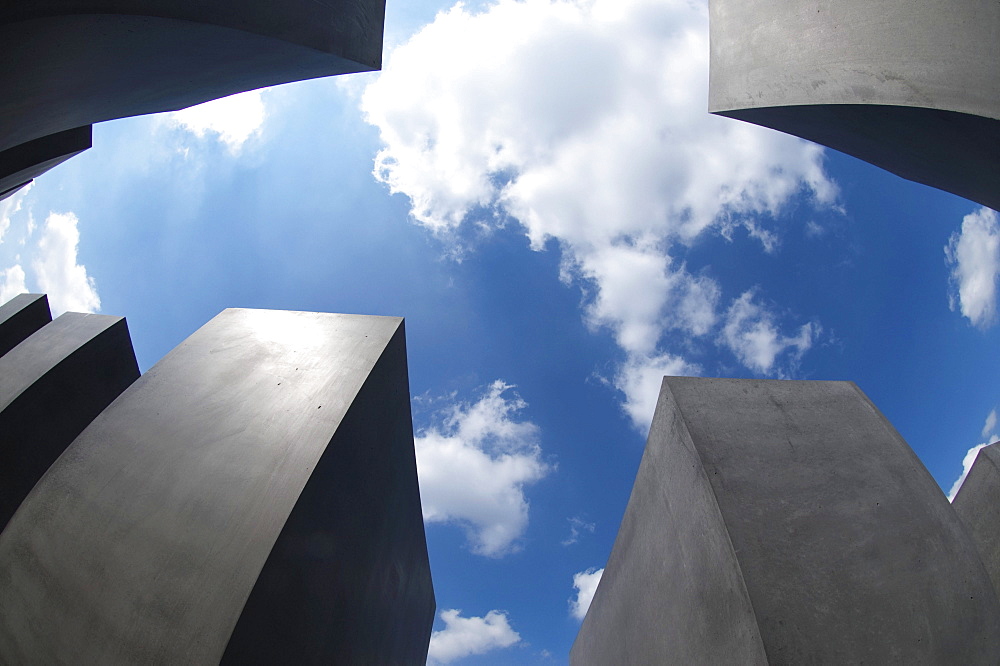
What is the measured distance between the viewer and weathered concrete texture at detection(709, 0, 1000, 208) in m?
3.24

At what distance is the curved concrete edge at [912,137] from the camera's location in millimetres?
3482

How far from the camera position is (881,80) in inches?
148

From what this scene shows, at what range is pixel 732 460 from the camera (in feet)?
14.8

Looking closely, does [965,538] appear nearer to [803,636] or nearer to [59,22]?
[803,636]

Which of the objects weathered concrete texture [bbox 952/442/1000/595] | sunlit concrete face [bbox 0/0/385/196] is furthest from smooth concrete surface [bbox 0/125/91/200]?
weathered concrete texture [bbox 952/442/1000/595]

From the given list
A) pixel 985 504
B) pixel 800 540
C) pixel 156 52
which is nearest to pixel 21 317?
pixel 156 52

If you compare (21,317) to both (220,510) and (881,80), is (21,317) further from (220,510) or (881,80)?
(881,80)

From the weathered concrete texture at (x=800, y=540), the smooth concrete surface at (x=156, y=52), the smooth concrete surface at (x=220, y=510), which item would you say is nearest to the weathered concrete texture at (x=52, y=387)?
the smooth concrete surface at (x=220, y=510)

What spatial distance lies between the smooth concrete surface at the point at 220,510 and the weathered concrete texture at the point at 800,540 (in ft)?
10.7

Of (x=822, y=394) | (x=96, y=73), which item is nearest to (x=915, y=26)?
(x=822, y=394)

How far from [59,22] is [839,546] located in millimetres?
6411

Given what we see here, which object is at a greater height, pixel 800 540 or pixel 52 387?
pixel 52 387

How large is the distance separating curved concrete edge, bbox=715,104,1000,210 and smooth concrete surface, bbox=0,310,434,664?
464cm

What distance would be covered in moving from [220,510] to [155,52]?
3.48 meters
